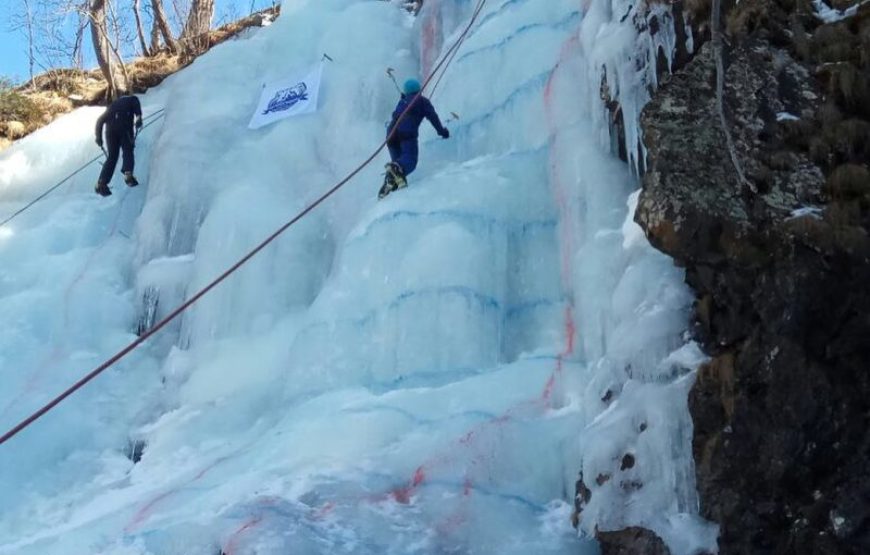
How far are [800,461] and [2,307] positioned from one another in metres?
5.13

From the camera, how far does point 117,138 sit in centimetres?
762

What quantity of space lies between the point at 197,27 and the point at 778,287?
8.12 m

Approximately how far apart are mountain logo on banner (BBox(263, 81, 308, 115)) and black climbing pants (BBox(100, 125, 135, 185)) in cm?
97

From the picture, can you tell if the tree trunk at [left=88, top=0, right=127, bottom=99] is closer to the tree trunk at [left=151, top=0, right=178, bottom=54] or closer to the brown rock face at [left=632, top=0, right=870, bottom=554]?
the tree trunk at [left=151, top=0, right=178, bottom=54]

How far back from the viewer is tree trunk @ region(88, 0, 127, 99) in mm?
8945

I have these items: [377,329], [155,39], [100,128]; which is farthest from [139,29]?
[377,329]

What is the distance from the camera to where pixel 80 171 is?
8.16 metres

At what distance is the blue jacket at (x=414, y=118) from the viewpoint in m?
6.29

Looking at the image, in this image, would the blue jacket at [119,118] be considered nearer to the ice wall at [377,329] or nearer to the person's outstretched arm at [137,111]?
the person's outstretched arm at [137,111]

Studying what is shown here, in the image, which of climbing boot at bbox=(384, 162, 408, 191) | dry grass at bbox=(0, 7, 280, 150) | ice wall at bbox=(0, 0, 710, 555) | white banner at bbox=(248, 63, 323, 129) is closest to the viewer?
ice wall at bbox=(0, 0, 710, 555)

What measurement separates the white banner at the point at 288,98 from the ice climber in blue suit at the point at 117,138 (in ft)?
2.74

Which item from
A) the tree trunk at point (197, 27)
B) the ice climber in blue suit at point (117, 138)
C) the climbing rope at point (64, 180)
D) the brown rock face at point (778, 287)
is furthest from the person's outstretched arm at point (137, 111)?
the brown rock face at point (778, 287)

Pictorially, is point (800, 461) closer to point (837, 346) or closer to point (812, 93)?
point (837, 346)

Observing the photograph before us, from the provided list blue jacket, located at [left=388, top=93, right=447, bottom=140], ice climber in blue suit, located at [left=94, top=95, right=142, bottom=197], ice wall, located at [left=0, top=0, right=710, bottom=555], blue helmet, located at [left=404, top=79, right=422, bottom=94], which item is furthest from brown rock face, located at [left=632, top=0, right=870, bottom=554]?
ice climber in blue suit, located at [left=94, top=95, right=142, bottom=197]
